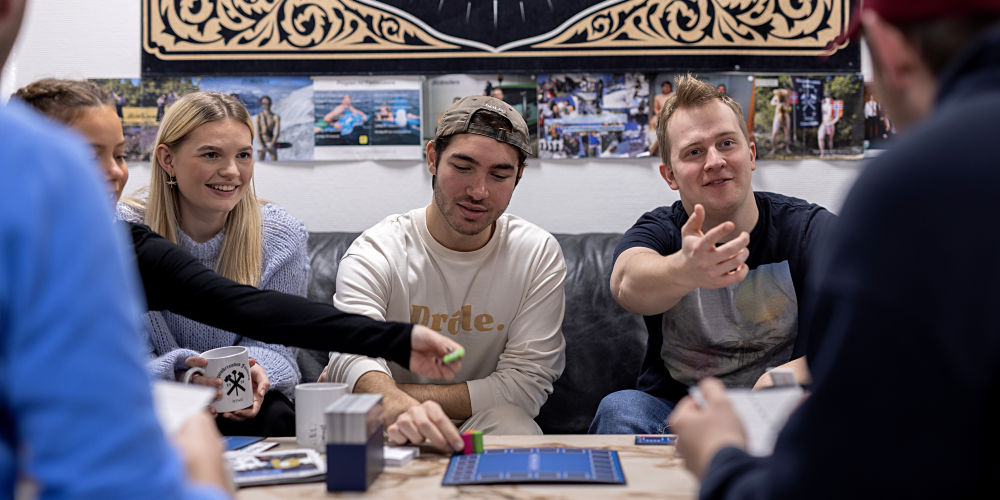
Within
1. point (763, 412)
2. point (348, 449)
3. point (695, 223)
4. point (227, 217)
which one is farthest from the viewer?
point (227, 217)

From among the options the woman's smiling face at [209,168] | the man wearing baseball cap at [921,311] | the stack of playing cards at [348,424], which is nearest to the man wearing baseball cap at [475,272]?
the woman's smiling face at [209,168]

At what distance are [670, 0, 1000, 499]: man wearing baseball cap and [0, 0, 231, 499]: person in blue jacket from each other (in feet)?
1.73

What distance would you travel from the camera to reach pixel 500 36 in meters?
2.84

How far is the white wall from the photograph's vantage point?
9.43 feet

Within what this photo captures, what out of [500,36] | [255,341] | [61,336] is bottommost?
[255,341]

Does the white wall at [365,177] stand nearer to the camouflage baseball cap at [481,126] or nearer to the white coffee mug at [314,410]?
the camouflage baseball cap at [481,126]

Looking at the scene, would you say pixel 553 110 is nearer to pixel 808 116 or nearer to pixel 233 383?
pixel 808 116

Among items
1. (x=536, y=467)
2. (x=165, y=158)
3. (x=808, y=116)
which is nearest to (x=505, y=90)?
(x=808, y=116)

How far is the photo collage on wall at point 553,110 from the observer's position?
285cm

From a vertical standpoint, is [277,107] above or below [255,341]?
above

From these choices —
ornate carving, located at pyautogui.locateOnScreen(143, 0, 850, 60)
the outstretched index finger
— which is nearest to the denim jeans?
the outstretched index finger

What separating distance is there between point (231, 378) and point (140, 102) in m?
1.78

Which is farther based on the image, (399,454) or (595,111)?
(595,111)

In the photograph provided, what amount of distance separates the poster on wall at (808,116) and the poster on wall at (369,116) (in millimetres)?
1213
